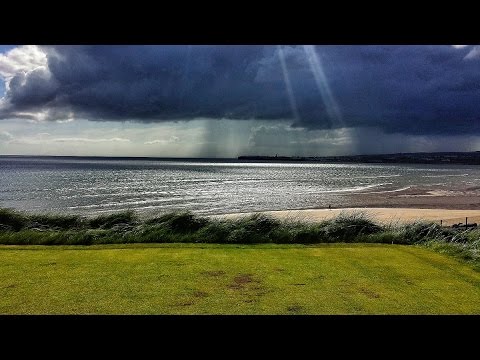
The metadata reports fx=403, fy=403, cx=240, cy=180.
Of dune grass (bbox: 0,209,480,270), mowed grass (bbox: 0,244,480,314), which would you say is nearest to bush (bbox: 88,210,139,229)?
dune grass (bbox: 0,209,480,270)

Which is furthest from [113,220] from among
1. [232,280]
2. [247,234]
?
[232,280]

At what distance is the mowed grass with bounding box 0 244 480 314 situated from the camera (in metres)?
3.85

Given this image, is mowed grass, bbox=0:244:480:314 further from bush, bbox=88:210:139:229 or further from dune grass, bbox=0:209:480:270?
bush, bbox=88:210:139:229

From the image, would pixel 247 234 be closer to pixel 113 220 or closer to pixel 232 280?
pixel 232 280

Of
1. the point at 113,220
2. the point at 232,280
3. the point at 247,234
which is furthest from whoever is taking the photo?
the point at 113,220

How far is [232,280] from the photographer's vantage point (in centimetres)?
469

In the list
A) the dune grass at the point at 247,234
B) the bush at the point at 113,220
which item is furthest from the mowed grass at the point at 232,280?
the bush at the point at 113,220

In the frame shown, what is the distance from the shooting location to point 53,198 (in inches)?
1230
